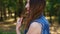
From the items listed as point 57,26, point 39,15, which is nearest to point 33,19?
point 39,15

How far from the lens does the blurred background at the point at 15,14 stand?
1102 centimetres

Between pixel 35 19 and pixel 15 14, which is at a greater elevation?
pixel 35 19

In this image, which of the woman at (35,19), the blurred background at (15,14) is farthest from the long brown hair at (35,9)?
the blurred background at (15,14)

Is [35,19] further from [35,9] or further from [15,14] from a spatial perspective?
[15,14]

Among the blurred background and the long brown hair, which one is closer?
the long brown hair

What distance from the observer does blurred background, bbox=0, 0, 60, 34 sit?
36.2 feet

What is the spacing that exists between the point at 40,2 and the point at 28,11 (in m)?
0.13

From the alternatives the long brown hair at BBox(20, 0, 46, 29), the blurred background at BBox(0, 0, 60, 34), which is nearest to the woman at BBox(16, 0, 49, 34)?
the long brown hair at BBox(20, 0, 46, 29)

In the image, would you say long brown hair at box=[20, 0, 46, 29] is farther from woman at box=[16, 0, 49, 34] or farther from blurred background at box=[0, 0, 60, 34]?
blurred background at box=[0, 0, 60, 34]

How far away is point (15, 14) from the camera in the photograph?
13312mm

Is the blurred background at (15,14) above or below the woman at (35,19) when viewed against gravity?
below

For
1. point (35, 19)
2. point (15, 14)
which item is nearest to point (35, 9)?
point (35, 19)

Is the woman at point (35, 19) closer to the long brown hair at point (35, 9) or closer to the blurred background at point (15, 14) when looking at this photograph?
the long brown hair at point (35, 9)

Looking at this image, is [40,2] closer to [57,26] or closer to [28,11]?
[28,11]
